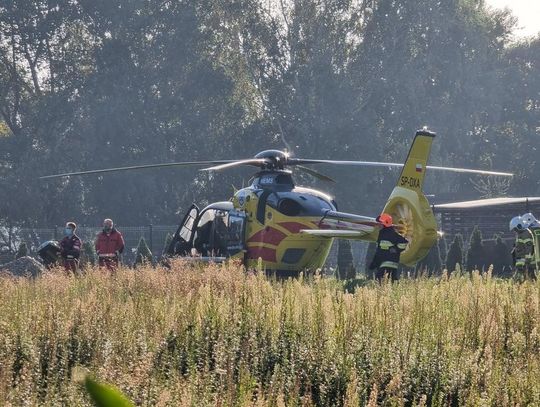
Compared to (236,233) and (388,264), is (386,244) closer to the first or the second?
(388,264)

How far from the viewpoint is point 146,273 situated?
568 inches

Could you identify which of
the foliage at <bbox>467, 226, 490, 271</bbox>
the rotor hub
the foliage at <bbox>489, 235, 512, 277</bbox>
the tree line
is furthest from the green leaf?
the tree line

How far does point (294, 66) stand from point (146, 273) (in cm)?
4303

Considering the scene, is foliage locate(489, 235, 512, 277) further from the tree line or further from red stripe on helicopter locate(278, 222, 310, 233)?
the tree line

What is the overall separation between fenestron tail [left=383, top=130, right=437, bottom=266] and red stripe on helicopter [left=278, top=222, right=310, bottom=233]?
1.72 m

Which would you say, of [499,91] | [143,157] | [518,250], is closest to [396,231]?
[518,250]

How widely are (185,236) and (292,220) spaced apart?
282cm

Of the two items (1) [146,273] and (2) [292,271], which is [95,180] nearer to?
(2) [292,271]

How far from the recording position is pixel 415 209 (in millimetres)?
19469

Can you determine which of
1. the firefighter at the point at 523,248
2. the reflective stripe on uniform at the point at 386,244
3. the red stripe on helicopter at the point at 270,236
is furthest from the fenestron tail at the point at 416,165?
the firefighter at the point at 523,248

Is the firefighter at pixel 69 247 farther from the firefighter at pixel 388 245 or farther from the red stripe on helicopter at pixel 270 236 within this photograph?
the firefighter at pixel 388 245

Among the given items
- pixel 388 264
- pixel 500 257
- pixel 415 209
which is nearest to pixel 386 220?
pixel 388 264

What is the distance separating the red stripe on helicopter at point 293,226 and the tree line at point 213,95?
33521 mm

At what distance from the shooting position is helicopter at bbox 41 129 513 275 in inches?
761
